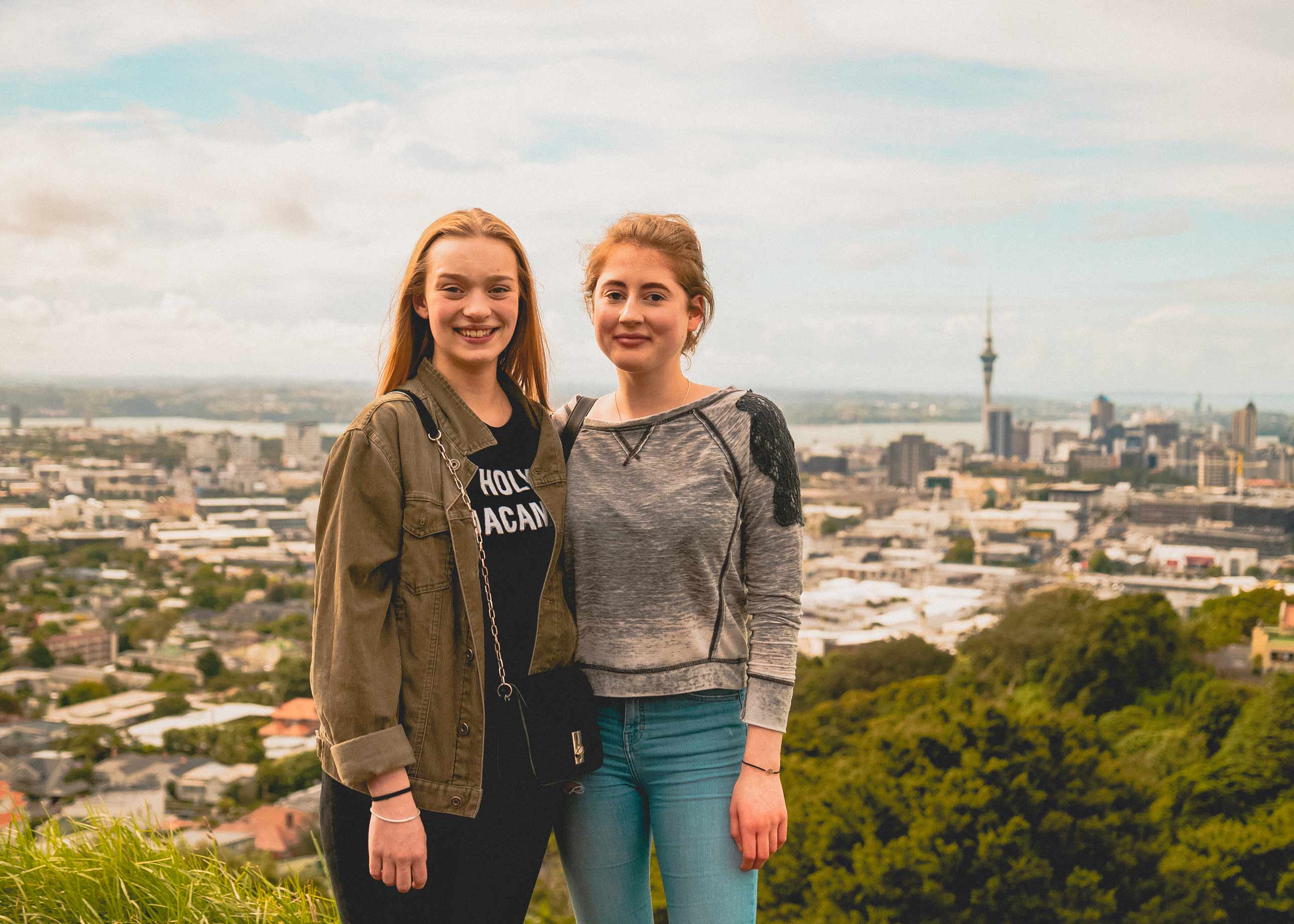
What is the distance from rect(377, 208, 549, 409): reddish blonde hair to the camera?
5.15 ft

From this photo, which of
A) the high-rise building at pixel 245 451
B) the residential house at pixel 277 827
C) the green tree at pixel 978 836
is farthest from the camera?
the high-rise building at pixel 245 451

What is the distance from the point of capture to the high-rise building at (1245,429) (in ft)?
241

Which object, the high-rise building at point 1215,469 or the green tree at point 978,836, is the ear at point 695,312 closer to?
the green tree at point 978,836

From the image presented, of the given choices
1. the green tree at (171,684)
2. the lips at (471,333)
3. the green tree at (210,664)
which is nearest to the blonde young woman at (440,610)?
the lips at (471,333)

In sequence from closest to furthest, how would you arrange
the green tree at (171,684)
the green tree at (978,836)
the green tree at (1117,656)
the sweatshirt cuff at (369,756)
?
the sweatshirt cuff at (369,756) < the green tree at (978,836) < the green tree at (1117,656) < the green tree at (171,684)

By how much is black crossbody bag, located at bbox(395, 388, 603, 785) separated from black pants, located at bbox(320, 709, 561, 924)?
2cm

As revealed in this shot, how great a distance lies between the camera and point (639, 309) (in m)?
1.67

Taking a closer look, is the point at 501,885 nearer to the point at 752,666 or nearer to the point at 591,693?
the point at 591,693

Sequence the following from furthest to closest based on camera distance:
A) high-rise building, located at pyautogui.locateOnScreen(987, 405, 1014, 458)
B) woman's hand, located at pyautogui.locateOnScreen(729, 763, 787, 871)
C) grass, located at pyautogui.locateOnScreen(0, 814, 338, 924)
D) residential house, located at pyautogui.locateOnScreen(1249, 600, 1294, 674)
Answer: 1. high-rise building, located at pyautogui.locateOnScreen(987, 405, 1014, 458)
2. residential house, located at pyautogui.locateOnScreen(1249, 600, 1294, 674)
3. grass, located at pyautogui.locateOnScreen(0, 814, 338, 924)
4. woman's hand, located at pyautogui.locateOnScreen(729, 763, 787, 871)

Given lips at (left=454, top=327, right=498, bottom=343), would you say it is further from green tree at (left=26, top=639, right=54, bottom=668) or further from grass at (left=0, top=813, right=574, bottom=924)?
green tree at (left=26, top=639, right=54, bottom=668)

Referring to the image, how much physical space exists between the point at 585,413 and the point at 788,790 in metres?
11.4

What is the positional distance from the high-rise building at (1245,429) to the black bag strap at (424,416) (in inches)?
3214

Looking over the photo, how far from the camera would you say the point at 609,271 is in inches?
66.4

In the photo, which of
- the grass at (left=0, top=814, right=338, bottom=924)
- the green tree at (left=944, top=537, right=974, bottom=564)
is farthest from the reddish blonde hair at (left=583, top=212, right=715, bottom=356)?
the green tree at (left=944, top=537, right=974, bottom=564)
